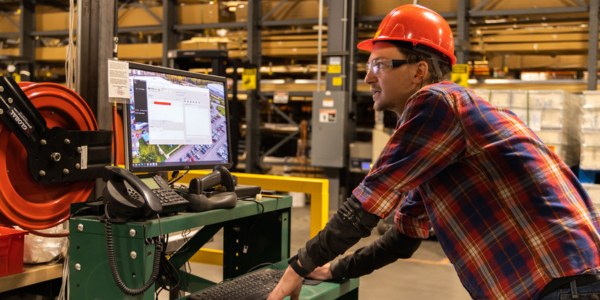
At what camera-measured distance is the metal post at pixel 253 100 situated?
806 cm

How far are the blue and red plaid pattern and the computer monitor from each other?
766 millimetres

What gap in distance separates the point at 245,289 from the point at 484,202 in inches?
33.2

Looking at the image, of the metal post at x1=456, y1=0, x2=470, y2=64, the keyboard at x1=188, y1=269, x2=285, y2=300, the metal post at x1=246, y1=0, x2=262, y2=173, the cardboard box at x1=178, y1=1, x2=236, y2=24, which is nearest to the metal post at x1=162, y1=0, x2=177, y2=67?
the cardboard box at x1=178, y1=1, x2=236, y2=24

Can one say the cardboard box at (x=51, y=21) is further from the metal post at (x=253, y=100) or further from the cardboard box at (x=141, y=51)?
the metal post at (x=253, y=100)

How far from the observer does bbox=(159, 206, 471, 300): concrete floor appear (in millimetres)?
4156

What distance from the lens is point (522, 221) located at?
135 centimetres

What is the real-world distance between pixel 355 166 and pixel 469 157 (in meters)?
6.15

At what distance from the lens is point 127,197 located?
4.90ft

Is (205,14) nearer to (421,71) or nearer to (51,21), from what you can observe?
(51,21)

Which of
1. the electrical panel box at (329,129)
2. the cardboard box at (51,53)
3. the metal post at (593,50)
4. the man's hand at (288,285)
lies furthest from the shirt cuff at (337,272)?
the cardboard box at (51,53)

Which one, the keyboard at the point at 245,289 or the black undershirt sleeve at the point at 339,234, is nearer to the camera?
the black undershirt sleeve at the point at 339,234

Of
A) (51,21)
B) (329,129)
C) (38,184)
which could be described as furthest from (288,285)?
(51,21)

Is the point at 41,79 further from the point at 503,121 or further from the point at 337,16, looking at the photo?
the point at 503,121

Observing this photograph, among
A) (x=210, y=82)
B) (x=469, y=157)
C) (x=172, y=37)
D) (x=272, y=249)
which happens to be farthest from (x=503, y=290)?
(x=172, y=37)
